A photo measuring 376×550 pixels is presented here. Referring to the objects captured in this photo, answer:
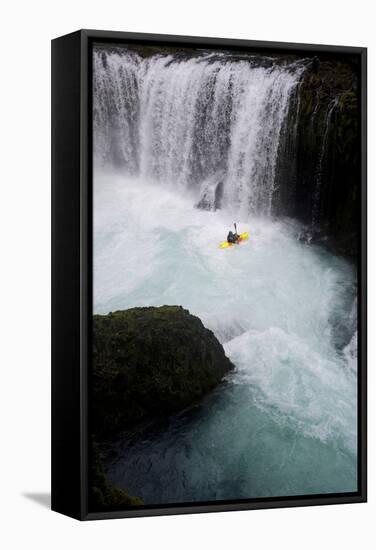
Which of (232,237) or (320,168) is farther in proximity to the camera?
(320,168)

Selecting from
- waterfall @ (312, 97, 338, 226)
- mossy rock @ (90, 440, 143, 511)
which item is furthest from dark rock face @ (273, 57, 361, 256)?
mossy rock @ (90, 440, 143, 511)

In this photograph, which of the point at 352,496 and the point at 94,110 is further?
the point at 352,496

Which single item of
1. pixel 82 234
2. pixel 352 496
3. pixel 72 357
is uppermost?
pixel 82 234

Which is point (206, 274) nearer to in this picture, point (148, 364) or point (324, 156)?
point (148, 364)

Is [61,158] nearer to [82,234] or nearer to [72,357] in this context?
[82,234]

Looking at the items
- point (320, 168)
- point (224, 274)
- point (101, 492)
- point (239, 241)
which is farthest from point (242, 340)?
point (101, 492)

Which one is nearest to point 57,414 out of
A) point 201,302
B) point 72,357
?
point 72,357
